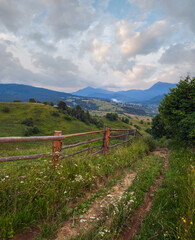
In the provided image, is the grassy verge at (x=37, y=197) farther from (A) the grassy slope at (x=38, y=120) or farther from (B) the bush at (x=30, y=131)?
(A) the grassy slope at (x=38, y=120)

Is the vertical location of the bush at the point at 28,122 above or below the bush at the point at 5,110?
below

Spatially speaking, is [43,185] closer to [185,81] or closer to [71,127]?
[185,81]

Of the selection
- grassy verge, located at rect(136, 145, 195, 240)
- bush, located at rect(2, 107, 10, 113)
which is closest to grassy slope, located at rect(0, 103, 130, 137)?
bush, located at rect(2, 107, 10, 113)

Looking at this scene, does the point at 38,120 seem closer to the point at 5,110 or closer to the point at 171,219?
the point at 5,110

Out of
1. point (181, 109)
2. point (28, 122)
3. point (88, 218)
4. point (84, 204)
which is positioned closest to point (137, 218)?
point (88, 218)

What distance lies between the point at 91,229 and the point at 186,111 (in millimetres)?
12610

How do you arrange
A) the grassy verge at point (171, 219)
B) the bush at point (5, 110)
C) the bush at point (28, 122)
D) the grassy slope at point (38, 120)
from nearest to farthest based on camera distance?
the grassy verge at point (171, 219) → the grassy slope at point (38, 120) → the bush at point (28, 122) → the bush at point (5, 110)

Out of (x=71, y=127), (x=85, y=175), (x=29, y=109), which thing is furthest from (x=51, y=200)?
(x=29, y=109)

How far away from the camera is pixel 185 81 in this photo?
39.3 ft

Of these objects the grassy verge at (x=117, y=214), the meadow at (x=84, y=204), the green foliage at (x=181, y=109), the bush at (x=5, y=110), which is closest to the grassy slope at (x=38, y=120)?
the bush at (x=5, y=110)

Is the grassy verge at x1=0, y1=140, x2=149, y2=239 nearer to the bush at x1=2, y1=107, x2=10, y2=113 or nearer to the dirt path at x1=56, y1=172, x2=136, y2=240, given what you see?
the dirt path at x1=56, y1=172, x2=136, y2=240

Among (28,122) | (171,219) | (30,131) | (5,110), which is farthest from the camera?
(5,110)

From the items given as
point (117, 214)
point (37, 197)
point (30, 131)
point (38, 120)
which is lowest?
point (30, 131)

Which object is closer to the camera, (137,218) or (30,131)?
(137,218)
